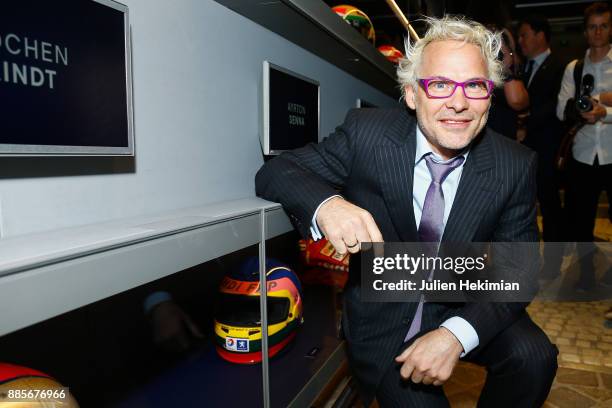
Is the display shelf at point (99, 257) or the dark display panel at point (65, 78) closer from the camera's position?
the display shelf at point (99, 257)

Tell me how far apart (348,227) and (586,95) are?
8.07 feet

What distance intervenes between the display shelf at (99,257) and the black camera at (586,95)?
2.61m

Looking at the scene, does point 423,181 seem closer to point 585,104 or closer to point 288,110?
point 288,110

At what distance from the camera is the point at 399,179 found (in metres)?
1.25

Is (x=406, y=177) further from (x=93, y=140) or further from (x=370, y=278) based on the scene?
(x=93, y=140)

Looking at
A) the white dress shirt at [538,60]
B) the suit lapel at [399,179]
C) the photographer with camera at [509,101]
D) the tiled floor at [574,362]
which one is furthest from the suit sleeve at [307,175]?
the white dress shirt at [538,60]

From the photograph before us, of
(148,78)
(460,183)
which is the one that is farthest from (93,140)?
(460,183)

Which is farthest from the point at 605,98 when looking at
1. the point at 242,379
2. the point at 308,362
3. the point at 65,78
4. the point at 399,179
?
the point at 65,78

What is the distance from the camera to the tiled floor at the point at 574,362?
1.79m

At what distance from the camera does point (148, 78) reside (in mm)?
1080

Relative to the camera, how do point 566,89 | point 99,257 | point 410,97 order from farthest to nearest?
point 566,89 → point 410,97 → point 99,257

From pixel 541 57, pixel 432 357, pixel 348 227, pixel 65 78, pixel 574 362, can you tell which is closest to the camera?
pixel 65 78

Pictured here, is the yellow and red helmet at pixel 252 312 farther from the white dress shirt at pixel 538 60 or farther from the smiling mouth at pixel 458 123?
the white dress shirt at pixel 538 60

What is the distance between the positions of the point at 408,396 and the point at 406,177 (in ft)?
1.99
